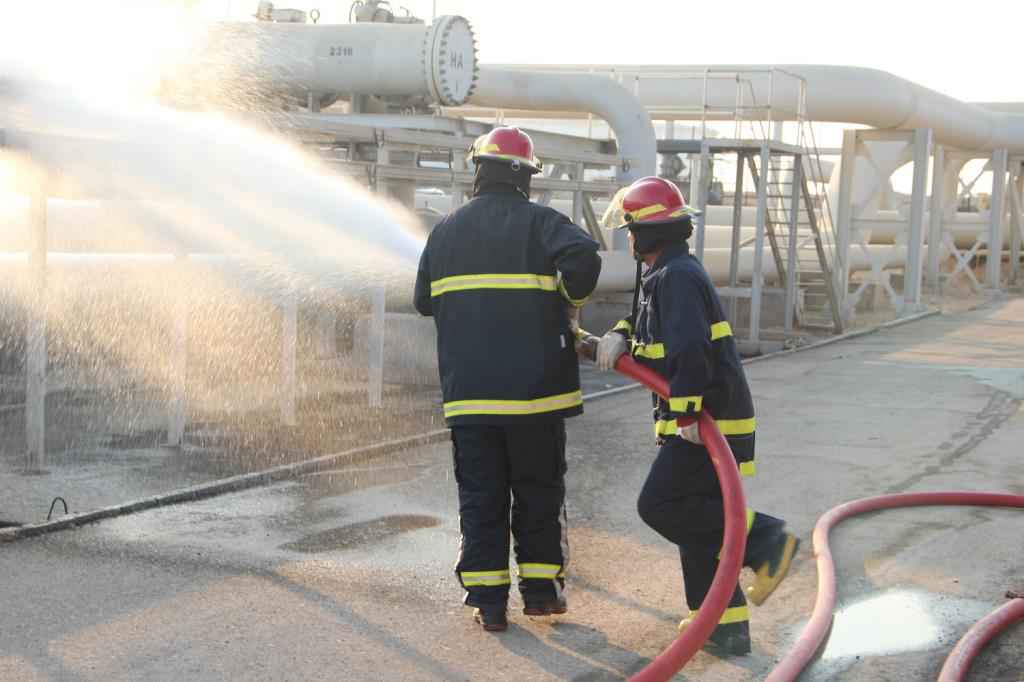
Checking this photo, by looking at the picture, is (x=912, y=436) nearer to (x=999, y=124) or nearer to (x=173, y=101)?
(x=173, y=101)

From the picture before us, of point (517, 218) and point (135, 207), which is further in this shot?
point (135, 207)

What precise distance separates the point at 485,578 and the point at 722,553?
0.90m

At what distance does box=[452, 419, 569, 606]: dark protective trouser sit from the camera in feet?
14.9

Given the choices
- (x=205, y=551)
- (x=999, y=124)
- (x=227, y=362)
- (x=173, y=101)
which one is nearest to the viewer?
(x=205, y=551)

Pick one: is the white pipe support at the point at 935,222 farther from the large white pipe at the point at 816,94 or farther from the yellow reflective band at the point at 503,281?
the yellow reflective band at the point at 503,281

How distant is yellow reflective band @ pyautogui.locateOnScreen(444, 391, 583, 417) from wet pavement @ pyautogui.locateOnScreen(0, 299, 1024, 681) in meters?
0.75

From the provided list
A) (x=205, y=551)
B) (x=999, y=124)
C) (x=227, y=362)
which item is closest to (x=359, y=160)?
(x=227, y=362)

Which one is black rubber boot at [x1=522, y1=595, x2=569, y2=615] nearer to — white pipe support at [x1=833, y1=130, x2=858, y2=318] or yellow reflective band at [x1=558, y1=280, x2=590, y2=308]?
yellow reflective band at [x1=558, y1=280, x2=590, y2=308]

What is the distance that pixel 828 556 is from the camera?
521 cm

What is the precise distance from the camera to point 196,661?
405cm

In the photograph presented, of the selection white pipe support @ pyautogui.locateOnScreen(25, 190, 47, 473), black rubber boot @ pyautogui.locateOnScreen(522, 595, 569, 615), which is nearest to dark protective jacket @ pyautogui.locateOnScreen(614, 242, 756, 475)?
black rubber boot @ pyautogui.locateOnScreen(522, 595, 569, 615)

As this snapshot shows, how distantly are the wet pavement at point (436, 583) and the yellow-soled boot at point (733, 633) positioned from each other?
63mm

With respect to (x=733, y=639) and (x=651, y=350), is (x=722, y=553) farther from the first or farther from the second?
(x=651, y=350)

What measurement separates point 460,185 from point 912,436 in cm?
403
